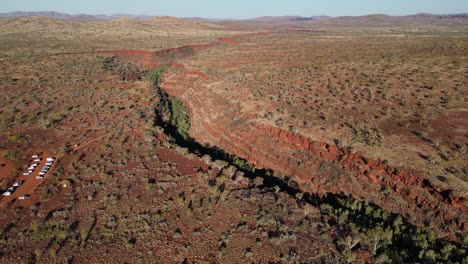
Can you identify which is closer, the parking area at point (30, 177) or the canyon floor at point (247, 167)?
the canyon floor at point (247, 167)

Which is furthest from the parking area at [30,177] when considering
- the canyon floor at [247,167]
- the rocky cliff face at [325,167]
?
the rocky cliff face at [325,167]

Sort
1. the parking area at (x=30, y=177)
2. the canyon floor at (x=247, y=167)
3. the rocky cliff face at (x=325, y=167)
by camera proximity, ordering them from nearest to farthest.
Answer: the canyon floor at (x=247, y=167) → the rocky cliff face at (x=325, y=167) → the parking area at (x=30, y=177)

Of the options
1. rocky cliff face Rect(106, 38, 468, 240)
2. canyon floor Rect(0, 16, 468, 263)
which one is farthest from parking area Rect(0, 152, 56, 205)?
rocky cliff face Rect(106, 38, 468, 240)

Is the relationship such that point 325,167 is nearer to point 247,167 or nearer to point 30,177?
point 247,167

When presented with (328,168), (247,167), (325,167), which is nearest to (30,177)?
(247,167)

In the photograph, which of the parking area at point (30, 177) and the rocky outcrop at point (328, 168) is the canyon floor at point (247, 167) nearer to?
the rocky outcrop at point (328, 168)

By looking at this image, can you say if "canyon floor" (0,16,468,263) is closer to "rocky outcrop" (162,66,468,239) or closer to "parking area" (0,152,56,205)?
"rocky outcrop" (162,66,468,239)
